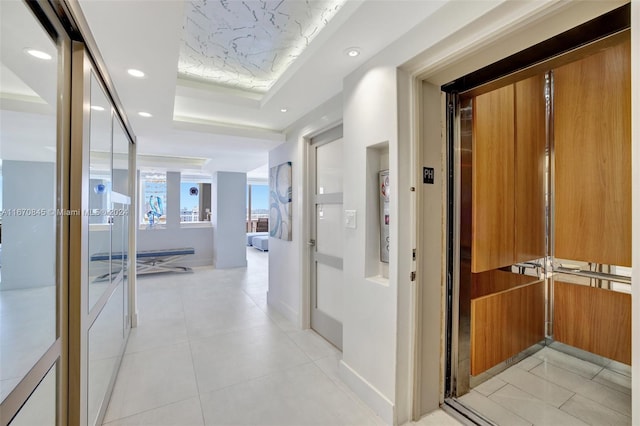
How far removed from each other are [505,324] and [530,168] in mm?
1345

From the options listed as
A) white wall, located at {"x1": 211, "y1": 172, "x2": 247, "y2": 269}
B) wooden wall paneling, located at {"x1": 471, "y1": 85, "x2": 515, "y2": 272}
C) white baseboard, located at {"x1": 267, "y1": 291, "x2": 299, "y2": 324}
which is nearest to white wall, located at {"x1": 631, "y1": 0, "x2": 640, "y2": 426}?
wooden wall paneling, located at {"x1": 471, "y1": 85, "x2": 515, "y2": 272}

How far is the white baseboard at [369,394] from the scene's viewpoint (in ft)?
6.06

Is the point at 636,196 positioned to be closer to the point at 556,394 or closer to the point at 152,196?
the point at 556,394

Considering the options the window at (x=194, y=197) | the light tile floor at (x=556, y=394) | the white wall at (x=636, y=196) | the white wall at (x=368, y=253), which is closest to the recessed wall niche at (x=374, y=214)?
the white wall at (x=368, y=253)

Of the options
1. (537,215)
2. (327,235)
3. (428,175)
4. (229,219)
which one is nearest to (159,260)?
(229,219)

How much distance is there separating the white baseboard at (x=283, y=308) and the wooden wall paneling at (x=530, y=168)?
92.5 inches

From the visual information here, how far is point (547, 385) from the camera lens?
88.5 inches

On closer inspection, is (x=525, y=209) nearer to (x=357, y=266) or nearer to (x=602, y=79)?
(x=602, y=79)

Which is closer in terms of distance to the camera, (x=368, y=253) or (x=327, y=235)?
(x=368, y=253)

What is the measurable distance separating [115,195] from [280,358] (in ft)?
6.37

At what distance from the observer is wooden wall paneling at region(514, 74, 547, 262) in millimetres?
2463

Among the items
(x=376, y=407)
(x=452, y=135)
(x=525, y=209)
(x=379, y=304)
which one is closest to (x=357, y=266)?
(x=379, y=304)

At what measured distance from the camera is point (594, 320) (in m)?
2.49

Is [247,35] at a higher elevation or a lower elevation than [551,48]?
higher
